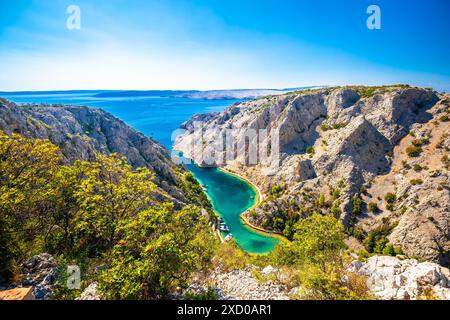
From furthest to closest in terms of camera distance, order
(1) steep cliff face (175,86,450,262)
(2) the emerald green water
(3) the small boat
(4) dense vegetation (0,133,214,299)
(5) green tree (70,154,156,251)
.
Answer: (3) the small boat, (2) the emerald green water, (1) steep cliff face (175,86,450,262), (5) green tree (70,154,156,251), (4) dense vegetation (0,133,214,299)

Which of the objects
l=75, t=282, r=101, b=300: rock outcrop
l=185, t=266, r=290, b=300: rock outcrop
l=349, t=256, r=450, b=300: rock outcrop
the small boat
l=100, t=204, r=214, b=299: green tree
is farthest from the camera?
the small boat

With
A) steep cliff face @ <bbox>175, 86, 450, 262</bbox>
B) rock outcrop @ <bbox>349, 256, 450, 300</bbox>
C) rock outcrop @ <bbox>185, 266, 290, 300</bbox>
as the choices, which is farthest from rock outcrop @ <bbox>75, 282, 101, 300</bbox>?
steep cliff face @ <bbox>175, 86, 450, 262</bbox>

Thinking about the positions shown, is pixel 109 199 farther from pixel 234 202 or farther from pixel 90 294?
pixel 234 202

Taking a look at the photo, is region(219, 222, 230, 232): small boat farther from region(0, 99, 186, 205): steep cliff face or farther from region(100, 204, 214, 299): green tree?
region(100, 204, 214, 299): green tree

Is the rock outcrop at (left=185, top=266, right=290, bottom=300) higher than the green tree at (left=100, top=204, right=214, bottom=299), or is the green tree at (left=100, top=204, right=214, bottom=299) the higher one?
the green tree at (left=100, top=204, right=214, bottom=299)

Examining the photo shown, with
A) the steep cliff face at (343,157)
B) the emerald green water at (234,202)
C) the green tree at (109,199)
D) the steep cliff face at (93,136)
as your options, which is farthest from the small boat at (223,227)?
the green tree at (109,199)

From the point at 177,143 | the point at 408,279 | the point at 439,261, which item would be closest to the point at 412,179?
the point at 439,261

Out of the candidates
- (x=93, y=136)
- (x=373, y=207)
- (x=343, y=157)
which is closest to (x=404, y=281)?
(x=373, y=207)
